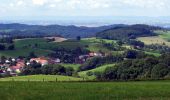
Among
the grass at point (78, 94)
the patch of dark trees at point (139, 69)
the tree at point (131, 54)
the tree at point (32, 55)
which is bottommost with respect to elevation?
the tree at point (32, 55)

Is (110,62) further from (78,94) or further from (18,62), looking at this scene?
(78,94)

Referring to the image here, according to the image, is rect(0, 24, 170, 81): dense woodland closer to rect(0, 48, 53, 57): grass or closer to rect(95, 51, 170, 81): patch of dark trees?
rect(95, 51, 170, 81): patch of dark trees

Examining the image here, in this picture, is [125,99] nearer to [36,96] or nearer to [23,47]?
[36,96]

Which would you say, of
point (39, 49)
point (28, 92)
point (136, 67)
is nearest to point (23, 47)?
point (39, 49)

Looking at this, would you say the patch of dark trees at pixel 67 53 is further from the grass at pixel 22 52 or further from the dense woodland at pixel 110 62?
the grass at pixel 22 52

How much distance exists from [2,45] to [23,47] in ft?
29.0

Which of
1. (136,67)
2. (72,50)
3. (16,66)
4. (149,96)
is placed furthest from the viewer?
(72,50)

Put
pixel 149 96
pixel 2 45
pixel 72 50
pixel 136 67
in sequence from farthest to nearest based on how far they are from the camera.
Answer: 1. pixel 72 50
2. pixel 2 45
3. pixel 136 67
4. pixel 149 96

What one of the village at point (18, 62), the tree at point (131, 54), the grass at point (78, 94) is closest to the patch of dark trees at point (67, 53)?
the village at point (18, 62)

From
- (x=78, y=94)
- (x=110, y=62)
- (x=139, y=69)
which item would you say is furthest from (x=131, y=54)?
(x=78, y=94)

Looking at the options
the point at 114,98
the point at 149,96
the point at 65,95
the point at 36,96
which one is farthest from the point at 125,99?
the point at 36,96

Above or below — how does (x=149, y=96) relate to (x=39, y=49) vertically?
above

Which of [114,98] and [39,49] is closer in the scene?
[114,98]

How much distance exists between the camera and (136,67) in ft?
271
